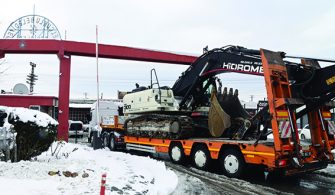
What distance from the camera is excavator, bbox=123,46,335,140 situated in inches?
435

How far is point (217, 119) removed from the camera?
13609 mm

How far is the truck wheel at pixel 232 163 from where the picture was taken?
35.9 feet

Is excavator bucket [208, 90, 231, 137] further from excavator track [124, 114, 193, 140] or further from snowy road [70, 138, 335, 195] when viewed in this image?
snowy road [70, 138, 335, 195]

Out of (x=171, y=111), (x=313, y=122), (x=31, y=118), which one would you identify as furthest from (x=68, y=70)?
(x=313, y=122)

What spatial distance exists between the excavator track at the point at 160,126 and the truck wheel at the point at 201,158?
46.9 inches

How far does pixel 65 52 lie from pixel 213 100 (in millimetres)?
11386

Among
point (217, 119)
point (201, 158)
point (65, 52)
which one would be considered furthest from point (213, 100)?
point (65, 52)

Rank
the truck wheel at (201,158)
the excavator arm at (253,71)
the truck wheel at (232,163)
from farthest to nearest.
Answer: the truck wheel at (201,158)
the truck wheel at (232,163)
the excavator arm at (253,71)

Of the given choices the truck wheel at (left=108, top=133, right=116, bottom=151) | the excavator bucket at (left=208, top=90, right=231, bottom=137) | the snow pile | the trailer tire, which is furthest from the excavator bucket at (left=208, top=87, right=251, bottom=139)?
the trailer tire

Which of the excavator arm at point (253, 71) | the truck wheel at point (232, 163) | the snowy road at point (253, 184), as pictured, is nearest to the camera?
the snowy road at point (253, 184)

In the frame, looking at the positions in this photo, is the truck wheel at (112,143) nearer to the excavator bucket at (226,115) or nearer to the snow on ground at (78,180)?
the excavator bucket at (226,115)

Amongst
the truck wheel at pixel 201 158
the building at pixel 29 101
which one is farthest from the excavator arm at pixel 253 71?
the building at pixel 29 101

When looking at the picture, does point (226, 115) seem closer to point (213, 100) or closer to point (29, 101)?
point (213, 100)

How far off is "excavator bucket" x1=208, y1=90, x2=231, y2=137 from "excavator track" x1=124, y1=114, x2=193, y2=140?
0.82 meters
